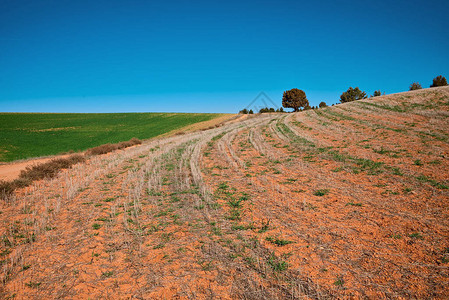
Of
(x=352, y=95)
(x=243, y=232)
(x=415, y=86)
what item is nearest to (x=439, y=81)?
(x=415, y=86)

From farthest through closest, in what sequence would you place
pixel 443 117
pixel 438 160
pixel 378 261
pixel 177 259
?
1. pixel 443 117
2. pixel 438 160
3. pixel 177 259
4. pixel 378 261

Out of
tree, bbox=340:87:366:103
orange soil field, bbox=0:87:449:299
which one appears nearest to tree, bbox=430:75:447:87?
tree, bbox=340:87:366:103

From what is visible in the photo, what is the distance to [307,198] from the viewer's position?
300 inches

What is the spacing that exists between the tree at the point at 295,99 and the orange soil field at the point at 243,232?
61543mm

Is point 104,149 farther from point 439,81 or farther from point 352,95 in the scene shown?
point 352,95

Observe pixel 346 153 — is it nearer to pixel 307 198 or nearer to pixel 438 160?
pixel 438 160

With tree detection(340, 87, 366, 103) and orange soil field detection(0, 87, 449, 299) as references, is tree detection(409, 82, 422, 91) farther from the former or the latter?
orange soil field detection(0, 87, 449, 299)

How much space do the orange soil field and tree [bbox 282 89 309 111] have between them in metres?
61.5

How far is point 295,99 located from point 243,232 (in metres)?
71.0

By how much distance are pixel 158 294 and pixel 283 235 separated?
3.31m

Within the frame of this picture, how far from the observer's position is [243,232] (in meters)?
5.85

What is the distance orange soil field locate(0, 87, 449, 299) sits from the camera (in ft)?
13.5

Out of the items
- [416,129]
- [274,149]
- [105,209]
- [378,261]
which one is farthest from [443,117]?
[105,209]

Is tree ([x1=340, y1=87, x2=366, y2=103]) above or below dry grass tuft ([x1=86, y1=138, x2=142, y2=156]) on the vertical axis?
above
